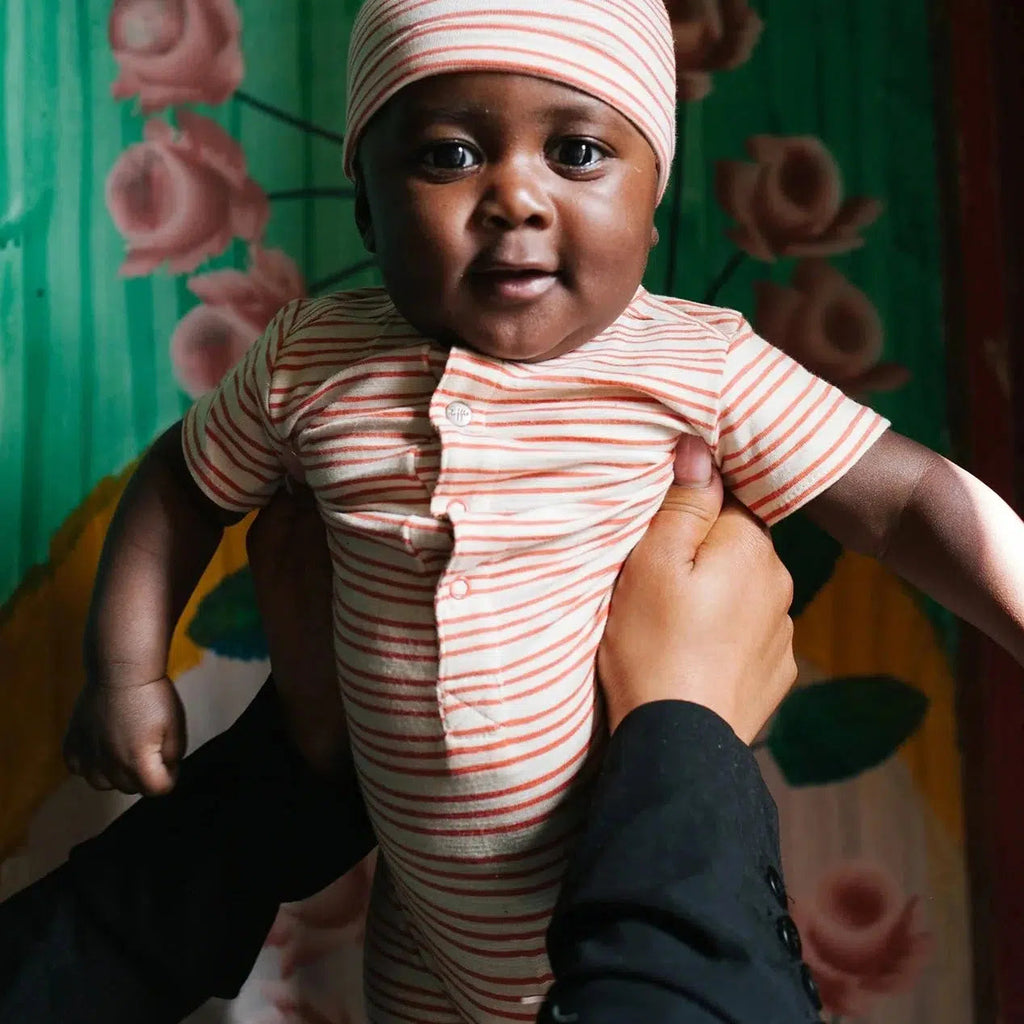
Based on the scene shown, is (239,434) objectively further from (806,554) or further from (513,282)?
(806,554)

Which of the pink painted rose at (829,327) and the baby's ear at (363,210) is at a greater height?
the baby's ear at (363,210)

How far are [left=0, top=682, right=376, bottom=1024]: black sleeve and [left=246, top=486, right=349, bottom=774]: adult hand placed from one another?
0.09 feet

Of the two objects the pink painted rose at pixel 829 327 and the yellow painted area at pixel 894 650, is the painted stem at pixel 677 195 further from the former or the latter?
the yellow painted area at pixel 894 650

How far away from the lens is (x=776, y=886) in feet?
1.87

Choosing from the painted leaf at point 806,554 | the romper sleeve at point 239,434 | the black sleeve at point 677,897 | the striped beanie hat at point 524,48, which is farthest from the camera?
the painted leaf at point 806,554

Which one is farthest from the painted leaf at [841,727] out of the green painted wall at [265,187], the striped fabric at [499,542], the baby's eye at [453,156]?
the baby's eye at [453,156]

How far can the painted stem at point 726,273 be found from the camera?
3.36 ft

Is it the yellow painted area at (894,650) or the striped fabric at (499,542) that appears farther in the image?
the yellow painted area at (894,650)

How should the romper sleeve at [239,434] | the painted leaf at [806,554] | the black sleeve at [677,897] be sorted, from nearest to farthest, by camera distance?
1. the black sleeve at [677,897]
2. the romper sleeve at [239,434]
3. the painted leaf at [806,554]

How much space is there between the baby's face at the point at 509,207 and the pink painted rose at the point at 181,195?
1.38 feet

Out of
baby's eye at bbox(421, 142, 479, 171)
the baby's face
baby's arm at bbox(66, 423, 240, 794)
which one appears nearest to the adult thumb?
the baby's face

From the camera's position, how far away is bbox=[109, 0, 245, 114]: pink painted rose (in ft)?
3.45

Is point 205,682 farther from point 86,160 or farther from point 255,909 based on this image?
point 86,160

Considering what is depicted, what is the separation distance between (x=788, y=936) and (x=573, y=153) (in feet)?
1.45
